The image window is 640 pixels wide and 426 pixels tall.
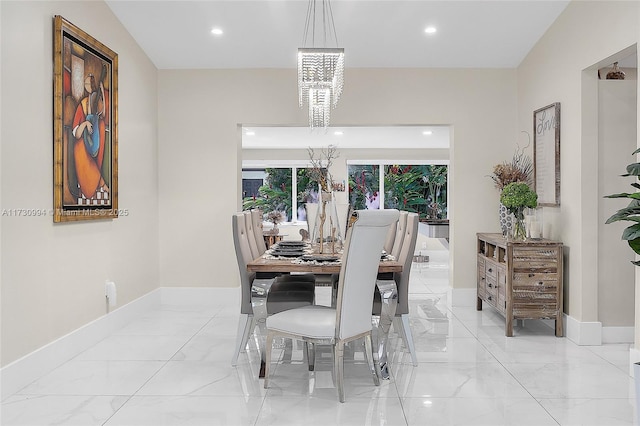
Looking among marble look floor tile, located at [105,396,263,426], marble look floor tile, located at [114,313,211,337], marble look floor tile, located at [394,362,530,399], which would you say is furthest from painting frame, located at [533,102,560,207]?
marble look floor tile, located at [114,313,211,337]

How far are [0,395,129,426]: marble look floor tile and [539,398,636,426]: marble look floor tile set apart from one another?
240cm

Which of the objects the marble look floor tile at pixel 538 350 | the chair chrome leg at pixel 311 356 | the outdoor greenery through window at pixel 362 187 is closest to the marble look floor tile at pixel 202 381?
the chair chrome leg at pixel 311 356

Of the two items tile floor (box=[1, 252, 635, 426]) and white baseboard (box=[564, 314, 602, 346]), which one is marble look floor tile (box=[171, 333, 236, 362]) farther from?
white baseboard (box=[564, 314, 602, 346])

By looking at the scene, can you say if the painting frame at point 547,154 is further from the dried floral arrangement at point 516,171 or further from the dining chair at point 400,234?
the dining chair at point 400,234

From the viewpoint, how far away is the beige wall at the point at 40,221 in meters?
3.06

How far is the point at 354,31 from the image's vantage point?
4922 millimetres

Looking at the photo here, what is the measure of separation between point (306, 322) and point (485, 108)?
376 centimetres

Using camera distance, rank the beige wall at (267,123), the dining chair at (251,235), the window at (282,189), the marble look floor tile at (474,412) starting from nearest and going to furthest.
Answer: the marble look floor tile at (474,412) → the dining chair at (251,235) → the beige wall at (267,123) → the window at (282,189)

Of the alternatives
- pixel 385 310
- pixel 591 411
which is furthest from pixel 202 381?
pixel 591 411

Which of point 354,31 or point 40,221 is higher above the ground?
point 354,31

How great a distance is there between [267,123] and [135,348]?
2818 millimetres

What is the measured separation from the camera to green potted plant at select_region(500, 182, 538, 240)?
4.54m

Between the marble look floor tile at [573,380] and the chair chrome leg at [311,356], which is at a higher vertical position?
the chair chrome leg at [311,356]

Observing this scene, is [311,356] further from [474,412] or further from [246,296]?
[474,412]
